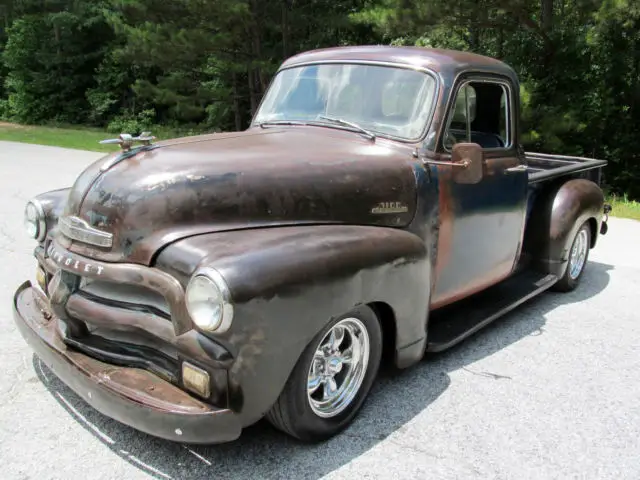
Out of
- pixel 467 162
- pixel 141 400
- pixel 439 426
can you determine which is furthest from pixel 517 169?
pixel 141 400

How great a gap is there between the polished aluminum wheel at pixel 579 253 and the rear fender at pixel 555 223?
1.04 feet

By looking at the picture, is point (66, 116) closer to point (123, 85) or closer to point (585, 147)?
point (123, 85)

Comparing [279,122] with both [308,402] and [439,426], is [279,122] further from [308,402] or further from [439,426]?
[439,426]

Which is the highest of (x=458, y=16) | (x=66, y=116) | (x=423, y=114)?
(x=458, y=16)

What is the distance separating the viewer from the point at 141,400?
2.56m

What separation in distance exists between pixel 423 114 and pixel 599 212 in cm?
274

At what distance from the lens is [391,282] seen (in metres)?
3.15

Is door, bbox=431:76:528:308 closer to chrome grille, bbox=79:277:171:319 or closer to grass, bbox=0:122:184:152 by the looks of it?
chrome grille, bbox=79:277:171:319

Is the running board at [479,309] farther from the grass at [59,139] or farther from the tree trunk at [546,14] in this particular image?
the grass at [59,139]

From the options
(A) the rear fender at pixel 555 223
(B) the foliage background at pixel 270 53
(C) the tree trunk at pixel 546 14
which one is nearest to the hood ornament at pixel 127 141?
(A) the rear fender at pixel 555 223

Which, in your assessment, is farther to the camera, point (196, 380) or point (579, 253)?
point (579, 253)

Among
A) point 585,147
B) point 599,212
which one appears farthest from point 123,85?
point 599,212

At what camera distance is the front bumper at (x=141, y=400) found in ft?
8.17

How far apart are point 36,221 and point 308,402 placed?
218 cm
